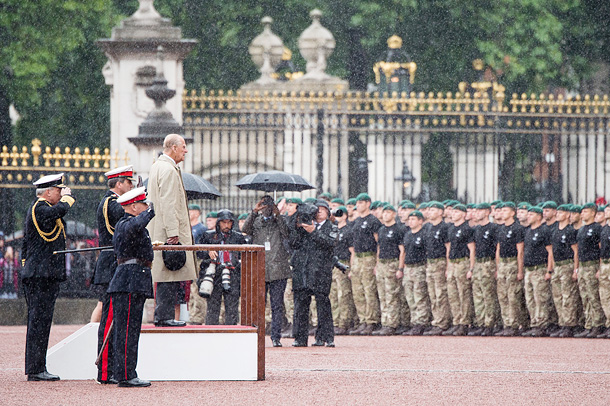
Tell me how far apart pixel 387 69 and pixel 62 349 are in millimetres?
13182

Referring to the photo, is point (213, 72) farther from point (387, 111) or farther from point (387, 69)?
point (387, 111)

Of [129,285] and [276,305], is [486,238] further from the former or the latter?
[129,285]

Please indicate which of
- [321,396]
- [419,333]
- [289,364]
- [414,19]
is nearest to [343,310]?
[419,333]

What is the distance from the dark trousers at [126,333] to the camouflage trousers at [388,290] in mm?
7554

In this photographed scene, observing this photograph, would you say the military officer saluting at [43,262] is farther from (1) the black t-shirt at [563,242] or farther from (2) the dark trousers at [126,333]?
(1) the black t-shirt at [563,242]

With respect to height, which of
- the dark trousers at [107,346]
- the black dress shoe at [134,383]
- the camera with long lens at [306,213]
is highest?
the camera with long lens at [306,213]

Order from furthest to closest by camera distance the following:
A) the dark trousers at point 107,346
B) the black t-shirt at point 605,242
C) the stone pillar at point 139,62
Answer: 1. the stone pillar at point 139,62
2. the black t-shirt at point 605,242
3. the dark trousers at point 107,346

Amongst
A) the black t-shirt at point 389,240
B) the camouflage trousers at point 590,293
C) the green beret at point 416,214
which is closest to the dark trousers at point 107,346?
the black t-shirt at point 389,240

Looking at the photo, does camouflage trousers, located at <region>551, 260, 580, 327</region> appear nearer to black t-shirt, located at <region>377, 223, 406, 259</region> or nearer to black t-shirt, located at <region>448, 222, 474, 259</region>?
black t-shirt, located at <region>448, 222, 474, 259</region>

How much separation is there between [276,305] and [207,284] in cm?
117

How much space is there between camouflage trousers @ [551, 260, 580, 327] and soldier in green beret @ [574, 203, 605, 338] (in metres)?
0.13

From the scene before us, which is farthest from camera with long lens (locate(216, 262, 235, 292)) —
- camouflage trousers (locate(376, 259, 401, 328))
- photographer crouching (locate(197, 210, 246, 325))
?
camouflage trousers (locate(376, 259, 401, 328))

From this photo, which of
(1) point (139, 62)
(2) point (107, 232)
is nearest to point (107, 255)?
(2) point (107, 232)

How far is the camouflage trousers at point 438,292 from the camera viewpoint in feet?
57.9
